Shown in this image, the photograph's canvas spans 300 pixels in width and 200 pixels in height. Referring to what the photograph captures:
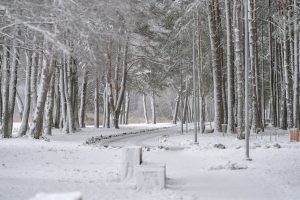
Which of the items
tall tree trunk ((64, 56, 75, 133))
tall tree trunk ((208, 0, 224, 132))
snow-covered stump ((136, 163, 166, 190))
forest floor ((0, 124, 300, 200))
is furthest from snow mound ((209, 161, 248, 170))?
tall tree trunk ((64, 56, 75, 133))

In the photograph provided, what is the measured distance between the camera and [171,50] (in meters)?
42.3

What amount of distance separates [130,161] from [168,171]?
7.70ft

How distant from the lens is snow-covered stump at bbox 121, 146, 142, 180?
46.2ft

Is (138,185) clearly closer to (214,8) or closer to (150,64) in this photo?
(214,8)

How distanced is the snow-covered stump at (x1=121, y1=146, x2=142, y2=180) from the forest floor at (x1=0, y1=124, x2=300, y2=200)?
29 cm

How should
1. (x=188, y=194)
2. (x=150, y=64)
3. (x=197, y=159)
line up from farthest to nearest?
(x=150, y=64)
(x=197, y=159)
(x=188, y=194)

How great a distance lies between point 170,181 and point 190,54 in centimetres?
2747

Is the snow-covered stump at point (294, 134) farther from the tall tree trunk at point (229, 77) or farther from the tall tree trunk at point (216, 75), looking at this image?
the tall tree trunk at point (216, 75)

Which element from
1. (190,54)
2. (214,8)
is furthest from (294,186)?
(190,54)

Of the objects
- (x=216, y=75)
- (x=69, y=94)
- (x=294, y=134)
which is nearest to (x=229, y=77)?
(x=216, y=75)

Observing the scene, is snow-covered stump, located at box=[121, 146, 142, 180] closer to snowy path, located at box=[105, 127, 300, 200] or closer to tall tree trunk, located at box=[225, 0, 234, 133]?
snowy path, located at box=[105, 127, 300, 200]

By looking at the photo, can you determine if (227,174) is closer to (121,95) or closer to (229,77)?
(229,77)

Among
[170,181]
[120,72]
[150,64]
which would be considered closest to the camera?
[170,181]

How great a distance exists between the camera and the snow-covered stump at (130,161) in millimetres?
14094
